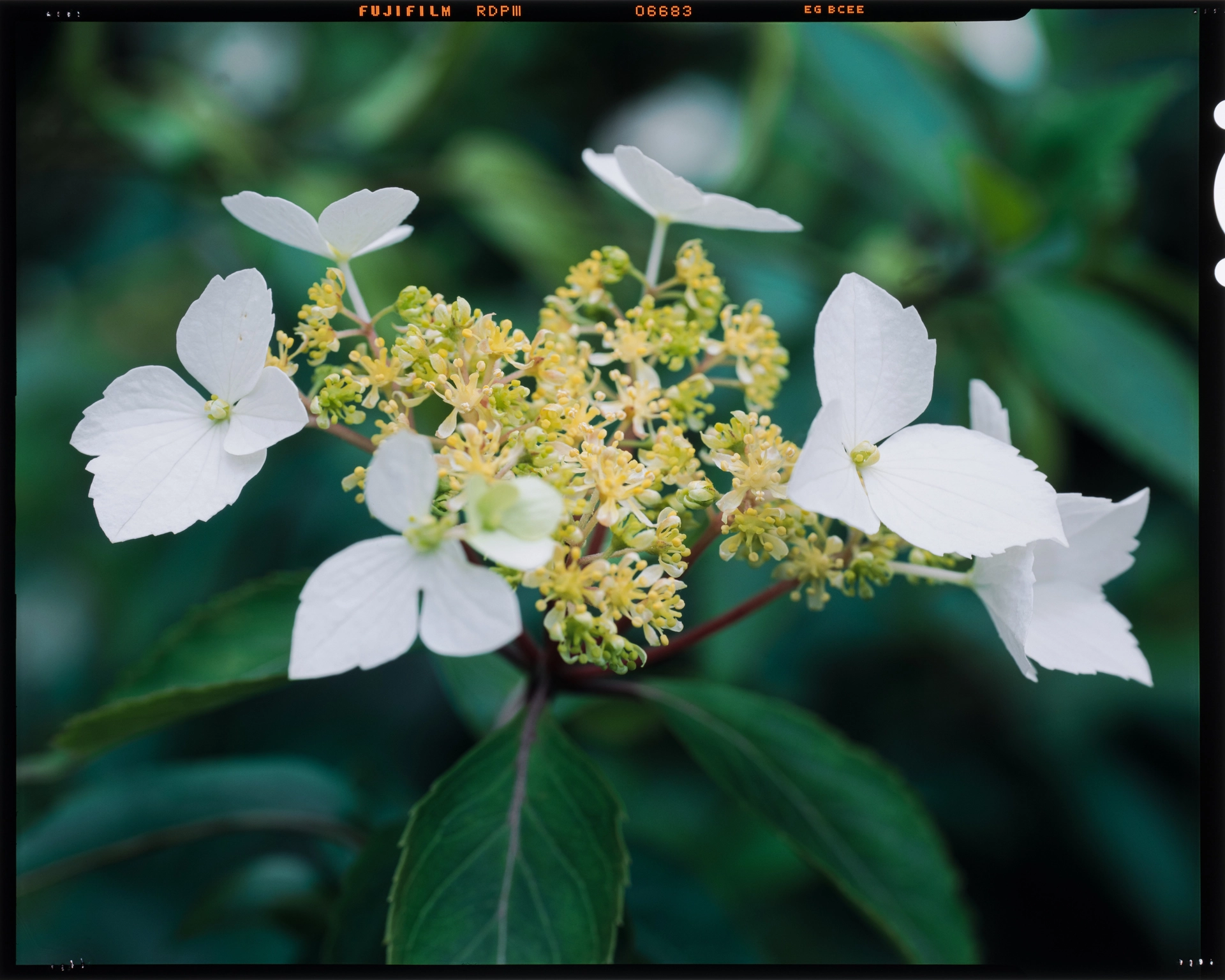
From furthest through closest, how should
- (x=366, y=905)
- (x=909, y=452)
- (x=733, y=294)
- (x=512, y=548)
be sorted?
(x=733, y=294) → (x=366, y=905) → (x=909, y=452) → (x=512, y=548)

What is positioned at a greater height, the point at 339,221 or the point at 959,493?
the point at 339,221

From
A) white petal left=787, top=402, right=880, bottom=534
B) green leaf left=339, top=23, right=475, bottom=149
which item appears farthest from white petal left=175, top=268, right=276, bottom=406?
green leaf left=339, top=23, right=475, bottom=149

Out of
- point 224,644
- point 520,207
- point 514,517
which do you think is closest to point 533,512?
point 514,517

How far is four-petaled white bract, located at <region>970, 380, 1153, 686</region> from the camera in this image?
678mm

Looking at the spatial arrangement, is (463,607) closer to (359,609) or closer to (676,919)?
(359,609)

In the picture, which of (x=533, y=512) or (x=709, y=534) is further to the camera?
(x=709, y=534)

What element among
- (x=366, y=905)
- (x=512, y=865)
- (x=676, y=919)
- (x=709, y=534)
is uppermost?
(x=709, y=534)

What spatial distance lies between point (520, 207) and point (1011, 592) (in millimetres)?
923

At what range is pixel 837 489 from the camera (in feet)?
1.89

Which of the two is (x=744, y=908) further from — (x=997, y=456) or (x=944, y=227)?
(x=944, y=227)

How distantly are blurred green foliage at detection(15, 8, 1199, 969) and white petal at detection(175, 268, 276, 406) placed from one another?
598mm

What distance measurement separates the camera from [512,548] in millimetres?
544

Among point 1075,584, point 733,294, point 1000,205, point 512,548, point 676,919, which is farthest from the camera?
point 733,294

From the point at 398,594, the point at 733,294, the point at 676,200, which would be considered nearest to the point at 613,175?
the point at 676,200
